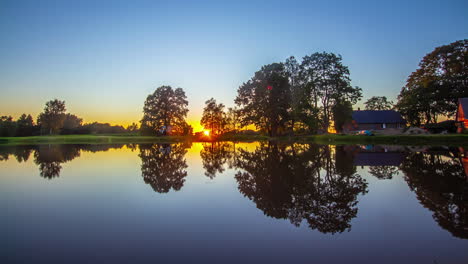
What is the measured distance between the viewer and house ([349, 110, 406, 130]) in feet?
209

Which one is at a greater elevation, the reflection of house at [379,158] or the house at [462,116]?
the house at [462,116]

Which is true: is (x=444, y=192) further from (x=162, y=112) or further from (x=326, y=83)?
(x=162, y=112)

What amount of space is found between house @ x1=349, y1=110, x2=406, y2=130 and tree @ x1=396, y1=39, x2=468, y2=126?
6.33 meters

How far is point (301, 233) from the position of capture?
17.4 feet

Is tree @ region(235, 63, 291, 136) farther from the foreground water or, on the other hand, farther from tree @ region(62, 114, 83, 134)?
tree @ region(62, 114, 83, 134)

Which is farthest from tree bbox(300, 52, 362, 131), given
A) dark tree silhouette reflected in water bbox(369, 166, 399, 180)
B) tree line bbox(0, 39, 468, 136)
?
dark tree silhouette reflected in water bbox(369, 166, 399, 180)

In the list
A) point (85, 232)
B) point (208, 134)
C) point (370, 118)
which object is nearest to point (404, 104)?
point (370, 118)

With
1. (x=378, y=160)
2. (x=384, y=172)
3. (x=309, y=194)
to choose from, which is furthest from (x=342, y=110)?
(x=309, y=194)

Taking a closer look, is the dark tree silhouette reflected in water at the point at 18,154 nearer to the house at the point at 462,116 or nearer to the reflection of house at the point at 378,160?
the reflection of house at the point at 378,160

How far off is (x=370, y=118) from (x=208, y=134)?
45.4m

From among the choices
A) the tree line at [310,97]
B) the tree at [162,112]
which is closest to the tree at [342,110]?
the tree line at [310,97]

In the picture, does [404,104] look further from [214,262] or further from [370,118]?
[214,262]

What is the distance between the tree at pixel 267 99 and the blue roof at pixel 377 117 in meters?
20.4

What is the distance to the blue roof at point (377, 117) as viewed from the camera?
209 ft
